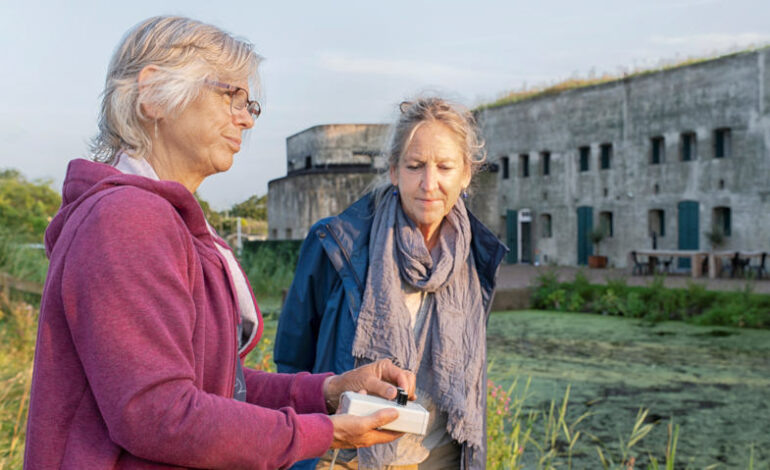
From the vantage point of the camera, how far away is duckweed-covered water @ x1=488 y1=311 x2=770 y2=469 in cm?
561

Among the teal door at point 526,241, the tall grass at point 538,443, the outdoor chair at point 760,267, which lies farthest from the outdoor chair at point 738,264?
the tall grass at point 538,443

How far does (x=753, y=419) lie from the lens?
20.5 feet

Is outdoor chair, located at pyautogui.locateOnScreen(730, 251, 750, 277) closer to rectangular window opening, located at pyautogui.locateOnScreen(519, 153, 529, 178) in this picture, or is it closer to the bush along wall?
the bush along wall

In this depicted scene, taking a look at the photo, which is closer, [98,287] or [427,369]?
[98,287]

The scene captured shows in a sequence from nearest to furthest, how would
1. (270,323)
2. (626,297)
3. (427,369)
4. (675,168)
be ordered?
(427,369), (270,323), (626,297), (675,168)

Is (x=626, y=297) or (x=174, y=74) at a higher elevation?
(x=174, y=74)

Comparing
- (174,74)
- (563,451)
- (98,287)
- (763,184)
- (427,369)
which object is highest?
(763,184)

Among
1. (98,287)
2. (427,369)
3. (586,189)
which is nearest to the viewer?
(98,287)

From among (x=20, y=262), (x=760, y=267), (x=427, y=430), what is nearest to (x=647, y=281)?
(x=760, y=267)

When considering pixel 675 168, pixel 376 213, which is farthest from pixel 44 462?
pixel 675 168

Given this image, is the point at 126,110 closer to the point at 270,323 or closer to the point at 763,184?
the point at 270,323

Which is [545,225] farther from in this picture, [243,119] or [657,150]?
[243,119]

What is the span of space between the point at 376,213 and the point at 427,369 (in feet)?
2.08

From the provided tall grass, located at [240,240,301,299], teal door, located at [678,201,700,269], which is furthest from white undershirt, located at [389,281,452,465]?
teal door, located at [678,201,700,269]
